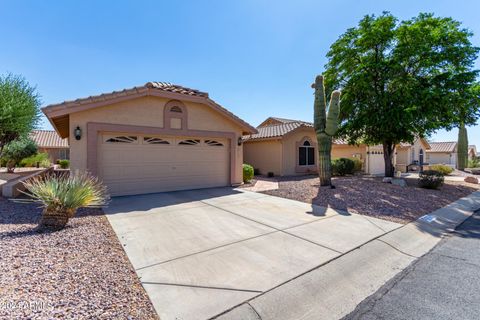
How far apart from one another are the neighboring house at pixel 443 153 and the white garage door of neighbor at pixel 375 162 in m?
24.6

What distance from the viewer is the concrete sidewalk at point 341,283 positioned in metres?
2.90

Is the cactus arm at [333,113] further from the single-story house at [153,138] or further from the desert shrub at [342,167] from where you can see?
the desert shrub at [342,167]

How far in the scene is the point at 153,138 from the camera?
1050 centimetres

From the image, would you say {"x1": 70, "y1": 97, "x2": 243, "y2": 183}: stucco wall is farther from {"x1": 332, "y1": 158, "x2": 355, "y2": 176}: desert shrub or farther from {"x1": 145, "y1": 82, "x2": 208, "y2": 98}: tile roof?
{"x1": 332, "y1": 158, "x2": 355, "y2": 176}: desert shrub

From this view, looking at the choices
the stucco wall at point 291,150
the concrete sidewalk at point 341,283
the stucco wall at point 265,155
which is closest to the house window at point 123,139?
the concrete sidewalk at point 341,283

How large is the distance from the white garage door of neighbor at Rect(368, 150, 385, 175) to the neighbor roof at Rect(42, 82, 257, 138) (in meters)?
14.6

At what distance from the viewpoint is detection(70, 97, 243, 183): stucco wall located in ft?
29.1

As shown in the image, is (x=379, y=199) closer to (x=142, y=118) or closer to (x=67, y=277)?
(x=67, y=277)

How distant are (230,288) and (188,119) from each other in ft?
29.7

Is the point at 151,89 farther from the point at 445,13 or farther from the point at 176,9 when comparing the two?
the point at 445,13

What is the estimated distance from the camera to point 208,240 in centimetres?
508

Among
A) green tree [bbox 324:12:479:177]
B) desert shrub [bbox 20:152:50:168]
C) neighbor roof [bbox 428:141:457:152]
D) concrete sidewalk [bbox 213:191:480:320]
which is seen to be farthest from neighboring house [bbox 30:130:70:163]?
neighbor roof [bbox 428:141:457:152]

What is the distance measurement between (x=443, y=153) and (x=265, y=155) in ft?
124

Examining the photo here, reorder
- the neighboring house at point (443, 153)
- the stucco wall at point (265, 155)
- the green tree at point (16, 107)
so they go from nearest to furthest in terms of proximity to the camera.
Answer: the green tree at point (16, 107) < the stucco wall at point (265, 155) < the neighboring house at point (443, 153)
